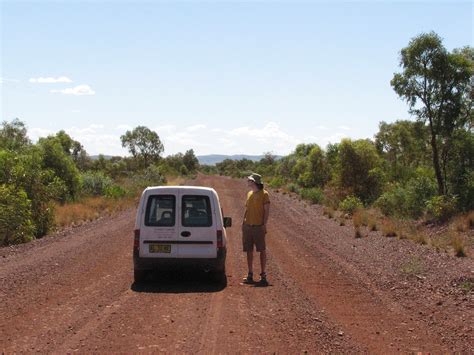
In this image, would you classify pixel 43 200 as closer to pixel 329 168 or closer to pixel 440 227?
pixel 440 227

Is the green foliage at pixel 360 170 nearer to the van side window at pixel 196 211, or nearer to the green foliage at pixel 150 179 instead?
the van side window at pixel 196 211

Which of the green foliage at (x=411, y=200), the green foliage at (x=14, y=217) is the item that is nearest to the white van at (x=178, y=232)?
the green foliage at (x=14, y=217)

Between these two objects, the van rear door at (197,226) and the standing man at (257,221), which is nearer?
the van rear door at (197,226)

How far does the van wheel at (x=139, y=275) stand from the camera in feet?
32.2

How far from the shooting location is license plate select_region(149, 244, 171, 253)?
9.59 meters

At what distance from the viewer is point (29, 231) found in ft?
54.3

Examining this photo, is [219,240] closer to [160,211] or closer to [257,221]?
[257,221]

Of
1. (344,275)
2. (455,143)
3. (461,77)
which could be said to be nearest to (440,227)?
(455,143)

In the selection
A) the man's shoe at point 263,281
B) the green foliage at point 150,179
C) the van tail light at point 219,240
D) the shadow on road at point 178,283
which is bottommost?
the shadow on road at point 178,283

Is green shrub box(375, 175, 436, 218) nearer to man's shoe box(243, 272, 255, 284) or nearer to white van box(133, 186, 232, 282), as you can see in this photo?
man's shoe box(243, 272, 255, 284)

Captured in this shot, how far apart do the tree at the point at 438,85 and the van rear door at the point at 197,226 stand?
14.0m

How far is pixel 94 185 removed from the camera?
114ft

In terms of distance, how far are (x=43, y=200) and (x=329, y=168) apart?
2743cm

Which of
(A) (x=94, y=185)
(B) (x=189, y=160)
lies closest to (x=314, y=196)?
(A) (x=94, y=185)
